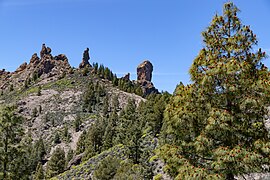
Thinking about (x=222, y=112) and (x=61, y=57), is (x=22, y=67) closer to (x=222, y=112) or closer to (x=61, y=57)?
(x=61, y=57)

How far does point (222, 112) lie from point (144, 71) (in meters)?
171

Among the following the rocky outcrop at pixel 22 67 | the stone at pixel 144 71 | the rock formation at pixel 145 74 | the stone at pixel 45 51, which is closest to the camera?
the stone at pixel 45 51

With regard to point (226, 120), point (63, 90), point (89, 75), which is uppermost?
point (89, 75)

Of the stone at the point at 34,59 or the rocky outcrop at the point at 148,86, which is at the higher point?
the stone at the point at 34,59

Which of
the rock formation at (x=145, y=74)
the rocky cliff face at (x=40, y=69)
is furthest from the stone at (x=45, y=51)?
the rock formation at (x=145, y=74)

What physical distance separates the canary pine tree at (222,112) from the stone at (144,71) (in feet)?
551

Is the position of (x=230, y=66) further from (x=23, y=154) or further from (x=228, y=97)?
(x=23, y=154)

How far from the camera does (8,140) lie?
1750cm

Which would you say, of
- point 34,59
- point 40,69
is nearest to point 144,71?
point 40,69

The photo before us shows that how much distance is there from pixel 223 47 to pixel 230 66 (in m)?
1.16

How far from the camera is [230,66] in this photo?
26.9ft

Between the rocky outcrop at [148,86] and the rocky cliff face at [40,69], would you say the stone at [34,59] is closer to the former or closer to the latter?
the rocky cliff face at [40,69]

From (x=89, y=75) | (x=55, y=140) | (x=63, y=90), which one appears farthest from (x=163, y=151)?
(x=89, y=75)

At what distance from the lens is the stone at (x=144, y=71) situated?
178250 mm
